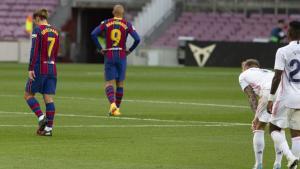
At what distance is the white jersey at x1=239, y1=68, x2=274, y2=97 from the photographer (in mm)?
13953

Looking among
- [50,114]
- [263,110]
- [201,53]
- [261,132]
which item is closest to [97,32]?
[50,114]

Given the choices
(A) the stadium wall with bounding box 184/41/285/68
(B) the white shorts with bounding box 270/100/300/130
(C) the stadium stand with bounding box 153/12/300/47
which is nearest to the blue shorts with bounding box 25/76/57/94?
(B) the white shorts with bounding box 270/100/300/130

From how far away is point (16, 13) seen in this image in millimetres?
62344

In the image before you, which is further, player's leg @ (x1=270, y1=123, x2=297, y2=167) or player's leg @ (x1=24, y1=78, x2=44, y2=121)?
player's leg @ (x1=24, y1=78, x2=44, y2=121)

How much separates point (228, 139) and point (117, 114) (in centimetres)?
501

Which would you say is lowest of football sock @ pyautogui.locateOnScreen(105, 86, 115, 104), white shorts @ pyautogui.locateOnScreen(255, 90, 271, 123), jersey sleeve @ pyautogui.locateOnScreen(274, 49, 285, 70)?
football sock @ pyautogui.locateOnScreen(105, 86, 115, 104)

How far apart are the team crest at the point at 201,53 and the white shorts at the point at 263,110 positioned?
36.7 meters

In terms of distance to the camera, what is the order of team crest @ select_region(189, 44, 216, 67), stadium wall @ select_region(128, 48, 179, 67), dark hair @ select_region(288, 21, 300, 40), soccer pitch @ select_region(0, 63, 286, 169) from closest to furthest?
dark hair @ select_region(288, 21, 300, 40), soccer pitch @ select_region(0, 63, 286, 169), team crest @ select_region(189, 44, 216, 67), stadium wall @ select_region(128, 48, 179, 67)

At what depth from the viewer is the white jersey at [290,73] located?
42.6 ft

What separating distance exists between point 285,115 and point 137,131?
224 inches

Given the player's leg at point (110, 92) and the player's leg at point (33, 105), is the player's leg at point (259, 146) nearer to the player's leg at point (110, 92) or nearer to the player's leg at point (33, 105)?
the player's leg at point (33, 105)

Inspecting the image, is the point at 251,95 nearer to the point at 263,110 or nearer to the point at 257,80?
the point at 257,80

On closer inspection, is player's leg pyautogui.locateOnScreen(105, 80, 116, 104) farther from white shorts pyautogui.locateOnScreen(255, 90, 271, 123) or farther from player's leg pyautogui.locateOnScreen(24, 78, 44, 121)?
white shorts pyautogui.locateOnScreen(255, 90, 271, 123)

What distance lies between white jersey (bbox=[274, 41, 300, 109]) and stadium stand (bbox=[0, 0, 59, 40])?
4810 centimetres
